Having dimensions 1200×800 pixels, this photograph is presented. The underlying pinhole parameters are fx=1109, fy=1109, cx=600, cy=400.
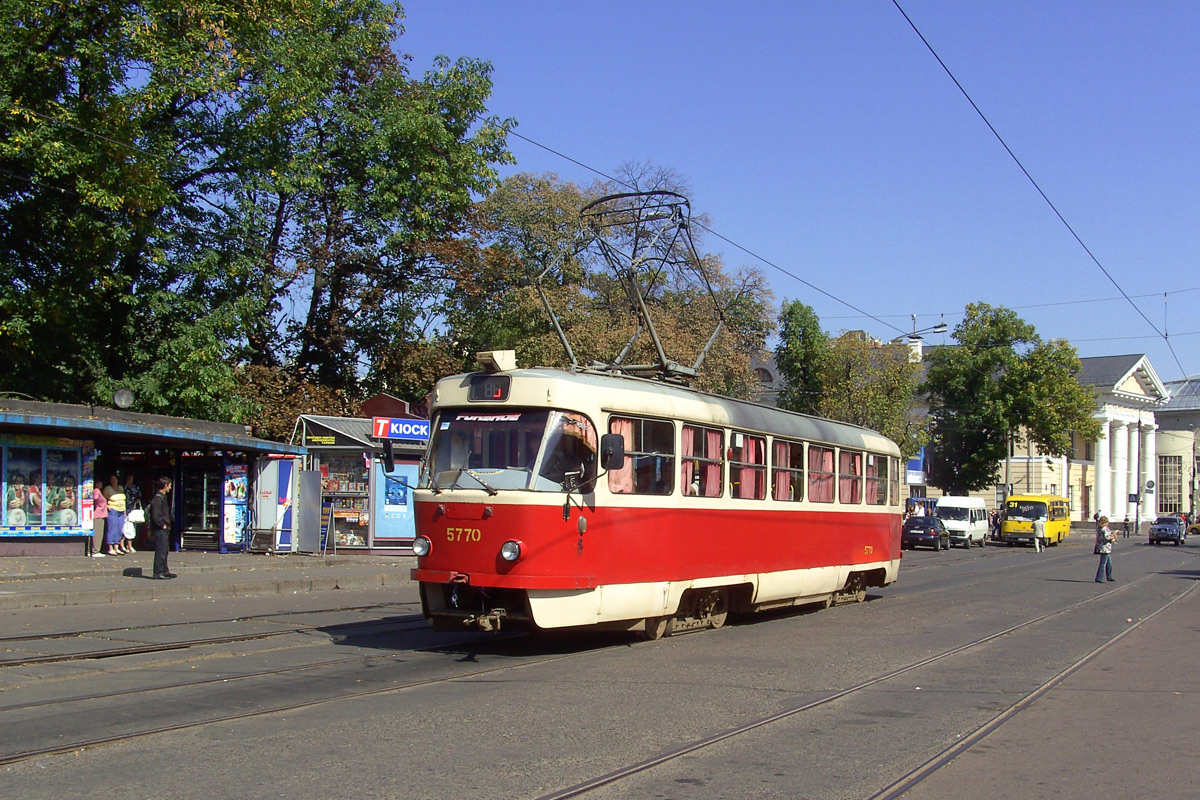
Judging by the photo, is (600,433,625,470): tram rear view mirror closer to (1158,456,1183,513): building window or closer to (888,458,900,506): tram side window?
(888,458,900,506): tram side window

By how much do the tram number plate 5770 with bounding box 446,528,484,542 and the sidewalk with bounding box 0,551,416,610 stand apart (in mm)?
8302

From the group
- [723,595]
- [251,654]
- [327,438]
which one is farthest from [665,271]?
[251,654]

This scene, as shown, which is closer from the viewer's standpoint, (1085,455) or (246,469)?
(246,469)

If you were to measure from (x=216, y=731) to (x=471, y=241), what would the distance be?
3019 centimetres

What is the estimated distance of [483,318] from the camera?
4312 centimetres

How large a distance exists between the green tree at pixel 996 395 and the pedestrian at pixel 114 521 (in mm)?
50882

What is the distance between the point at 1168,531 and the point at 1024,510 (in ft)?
36.6

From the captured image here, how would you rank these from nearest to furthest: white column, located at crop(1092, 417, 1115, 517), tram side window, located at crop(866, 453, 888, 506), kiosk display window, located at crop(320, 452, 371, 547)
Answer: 1. tram side window, located at crop(866, 453, 888, 506)
2. kiosk display window, located at crop(320, 452, 371, 547)
3. white column, located at crop(1092, 417, 1115, 517)

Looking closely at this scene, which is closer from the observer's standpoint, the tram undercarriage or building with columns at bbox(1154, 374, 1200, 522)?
the tram undercarriage

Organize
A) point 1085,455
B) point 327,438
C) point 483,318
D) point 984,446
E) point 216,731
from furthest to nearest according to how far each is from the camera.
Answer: point 1085,455 < point 984,446 < point 483,318 < point 327,438 < point 216,731

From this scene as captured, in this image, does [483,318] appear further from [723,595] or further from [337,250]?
[723,595]

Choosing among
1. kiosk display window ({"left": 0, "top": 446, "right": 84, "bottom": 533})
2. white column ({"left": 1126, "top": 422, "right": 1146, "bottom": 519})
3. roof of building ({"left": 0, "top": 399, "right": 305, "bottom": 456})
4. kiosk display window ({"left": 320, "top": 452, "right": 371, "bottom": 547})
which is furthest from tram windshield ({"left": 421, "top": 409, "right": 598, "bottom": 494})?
white column ({"left": 1126, "top": 422, "right": 1146, "bottom": 519})

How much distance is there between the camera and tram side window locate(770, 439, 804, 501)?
14.7m

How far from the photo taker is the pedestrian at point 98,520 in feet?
76.3
